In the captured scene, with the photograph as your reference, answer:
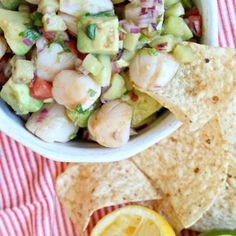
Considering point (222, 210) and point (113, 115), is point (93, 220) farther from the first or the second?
point (113, 115)

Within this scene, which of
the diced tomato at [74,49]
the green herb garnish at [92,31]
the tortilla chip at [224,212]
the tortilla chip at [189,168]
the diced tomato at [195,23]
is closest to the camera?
the green herb garnish at [92,31]

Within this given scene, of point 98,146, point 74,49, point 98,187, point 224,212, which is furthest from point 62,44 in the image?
point 224,212

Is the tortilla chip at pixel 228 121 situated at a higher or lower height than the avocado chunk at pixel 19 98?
lower

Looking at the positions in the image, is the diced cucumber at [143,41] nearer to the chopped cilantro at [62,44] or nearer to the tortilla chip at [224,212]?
the chopped cilantro at [62,44]

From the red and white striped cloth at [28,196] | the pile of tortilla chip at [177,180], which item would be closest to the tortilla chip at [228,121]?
the pile of tortilla chip at [177,180]

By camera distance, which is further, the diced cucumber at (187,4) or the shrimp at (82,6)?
the diced cucumber at (187,4)

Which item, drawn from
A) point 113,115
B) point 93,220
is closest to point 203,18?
point 113,115
